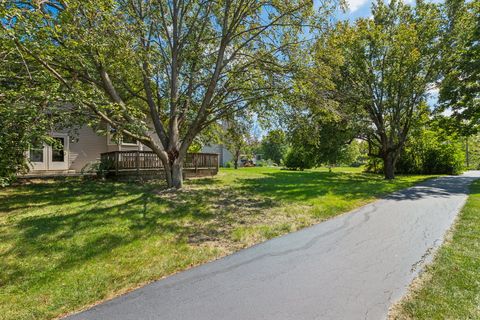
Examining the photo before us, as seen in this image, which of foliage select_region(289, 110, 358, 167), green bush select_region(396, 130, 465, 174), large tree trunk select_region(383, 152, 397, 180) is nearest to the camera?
foliage select_region(289, 110, 358, 167)

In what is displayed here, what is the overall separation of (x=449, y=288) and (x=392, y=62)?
56.6 feet

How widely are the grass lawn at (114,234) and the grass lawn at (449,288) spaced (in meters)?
2.62

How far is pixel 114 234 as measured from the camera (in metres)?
5.19

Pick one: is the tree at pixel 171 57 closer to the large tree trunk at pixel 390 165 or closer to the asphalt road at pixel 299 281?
the asphalt road at pixel 299 281

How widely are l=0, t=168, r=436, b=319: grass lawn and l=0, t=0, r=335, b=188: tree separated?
2.50 metres

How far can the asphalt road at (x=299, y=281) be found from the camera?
287 centimetres

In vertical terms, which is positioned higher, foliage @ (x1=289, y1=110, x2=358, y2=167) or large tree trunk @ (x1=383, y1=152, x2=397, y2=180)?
foliage @ (x1=289, y1=110, x2=358, y2=167)

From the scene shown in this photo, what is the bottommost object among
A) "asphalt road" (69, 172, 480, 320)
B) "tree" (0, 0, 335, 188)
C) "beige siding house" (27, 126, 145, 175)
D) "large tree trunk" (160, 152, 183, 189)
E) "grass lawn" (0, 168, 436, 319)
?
"asphalt road" (69, 172, 480, 320)

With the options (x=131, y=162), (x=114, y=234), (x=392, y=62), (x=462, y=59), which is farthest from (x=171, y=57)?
(x=462, y=59)

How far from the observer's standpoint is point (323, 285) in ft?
11.2

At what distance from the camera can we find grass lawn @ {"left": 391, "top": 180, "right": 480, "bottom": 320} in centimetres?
274

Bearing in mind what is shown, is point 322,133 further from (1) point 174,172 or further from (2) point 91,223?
(2) point 91,223

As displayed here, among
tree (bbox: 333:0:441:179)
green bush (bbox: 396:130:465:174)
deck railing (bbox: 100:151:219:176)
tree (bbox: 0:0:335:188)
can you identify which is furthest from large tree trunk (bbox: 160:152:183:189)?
green bush (bbox: 396:130:465:174)

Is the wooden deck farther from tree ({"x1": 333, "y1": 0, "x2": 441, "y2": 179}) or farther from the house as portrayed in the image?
tree ({"x1": 333, "y1": 0, "x2": 441, "y2": 179})
